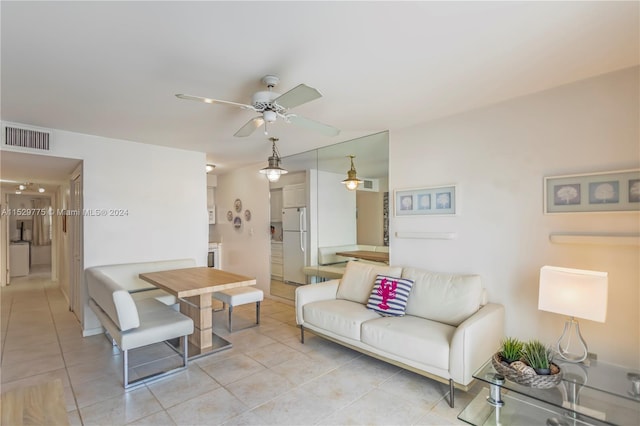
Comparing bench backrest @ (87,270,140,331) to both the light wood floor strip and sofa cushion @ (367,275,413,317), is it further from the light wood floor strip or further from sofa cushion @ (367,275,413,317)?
sofa cushion @ (367,275,413,317)

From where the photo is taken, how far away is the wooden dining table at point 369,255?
3.89 metres

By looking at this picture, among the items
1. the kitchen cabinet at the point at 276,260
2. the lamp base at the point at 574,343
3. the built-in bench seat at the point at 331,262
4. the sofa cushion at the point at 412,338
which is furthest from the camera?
the kitchen cabinet at the point at 276,260

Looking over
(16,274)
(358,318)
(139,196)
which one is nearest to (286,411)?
(358,318)

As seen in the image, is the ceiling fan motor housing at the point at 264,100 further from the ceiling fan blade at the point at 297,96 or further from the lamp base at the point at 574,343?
the lamp base at the point at 574,343

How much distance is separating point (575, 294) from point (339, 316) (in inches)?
73.6

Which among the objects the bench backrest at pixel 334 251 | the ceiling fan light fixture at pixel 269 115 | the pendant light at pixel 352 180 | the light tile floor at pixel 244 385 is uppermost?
the ceiling fan light fixture at pixel 269 115

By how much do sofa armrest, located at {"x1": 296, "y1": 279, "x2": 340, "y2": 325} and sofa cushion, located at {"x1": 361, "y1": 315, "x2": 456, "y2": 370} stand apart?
0.85 m

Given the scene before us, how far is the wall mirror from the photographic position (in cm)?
399

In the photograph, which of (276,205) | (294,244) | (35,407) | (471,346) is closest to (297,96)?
(35,407)

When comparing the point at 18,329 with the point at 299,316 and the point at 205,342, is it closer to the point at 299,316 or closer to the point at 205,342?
the point at 205,342

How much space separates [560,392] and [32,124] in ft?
17.1

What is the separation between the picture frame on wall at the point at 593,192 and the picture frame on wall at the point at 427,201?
32.0 inches

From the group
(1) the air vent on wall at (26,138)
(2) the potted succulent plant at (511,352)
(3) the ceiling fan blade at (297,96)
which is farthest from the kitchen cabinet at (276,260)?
(2) the potted succulent plant at (511,352)

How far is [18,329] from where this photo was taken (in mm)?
3924
